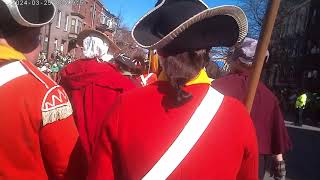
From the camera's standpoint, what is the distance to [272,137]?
457 cm

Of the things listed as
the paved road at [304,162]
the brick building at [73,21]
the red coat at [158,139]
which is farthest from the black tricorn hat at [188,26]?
the brick building at [73,21]

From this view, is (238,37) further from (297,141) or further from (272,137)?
(297,141)

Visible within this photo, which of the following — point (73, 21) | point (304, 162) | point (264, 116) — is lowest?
point (304, 162)

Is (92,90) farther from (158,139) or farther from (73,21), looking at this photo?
(73,21)

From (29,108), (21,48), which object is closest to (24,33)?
(21,48)

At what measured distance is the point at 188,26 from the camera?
230 cm

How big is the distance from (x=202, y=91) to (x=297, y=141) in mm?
16141

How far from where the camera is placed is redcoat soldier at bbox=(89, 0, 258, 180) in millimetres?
2291

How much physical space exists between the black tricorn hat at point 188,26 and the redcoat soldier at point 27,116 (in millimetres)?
470

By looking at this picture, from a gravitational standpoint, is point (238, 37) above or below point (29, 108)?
above

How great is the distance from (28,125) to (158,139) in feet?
1.82

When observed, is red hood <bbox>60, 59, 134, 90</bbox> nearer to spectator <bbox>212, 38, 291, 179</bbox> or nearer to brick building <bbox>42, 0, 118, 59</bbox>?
spectator <bbox>212, 38, 291, 179</bbox>

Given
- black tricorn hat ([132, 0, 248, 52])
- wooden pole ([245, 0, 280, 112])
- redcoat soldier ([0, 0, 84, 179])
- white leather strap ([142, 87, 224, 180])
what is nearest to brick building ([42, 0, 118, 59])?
wooden pole ([245, 0, 280, 112])

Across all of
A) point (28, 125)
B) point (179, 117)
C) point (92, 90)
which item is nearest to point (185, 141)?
point (179, 117)
